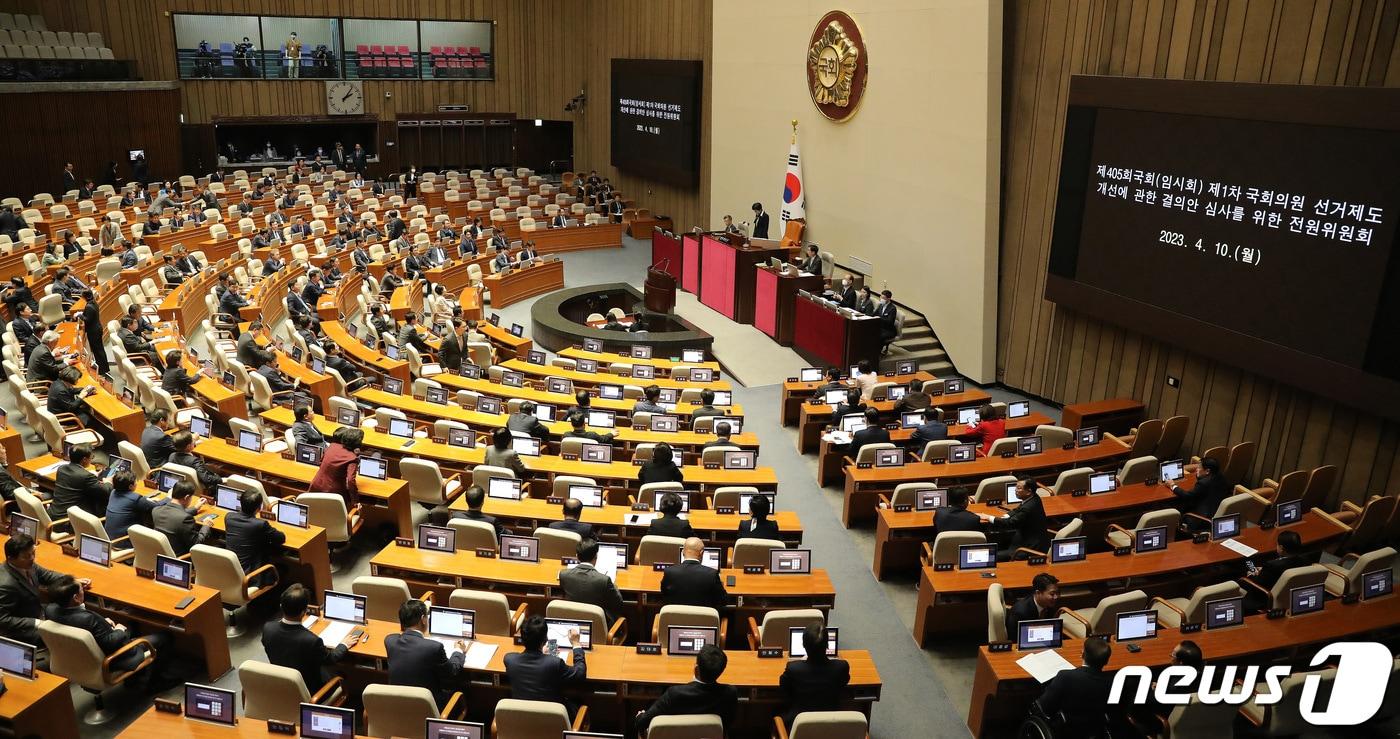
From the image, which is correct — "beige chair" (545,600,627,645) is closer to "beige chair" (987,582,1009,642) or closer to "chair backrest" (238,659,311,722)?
"chair backrest" (238,659,311,722)

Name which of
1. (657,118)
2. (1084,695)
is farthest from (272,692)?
(657,118)

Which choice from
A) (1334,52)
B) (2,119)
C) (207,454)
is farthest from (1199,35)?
(2,119)

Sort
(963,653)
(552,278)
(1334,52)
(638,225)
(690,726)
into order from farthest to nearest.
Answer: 1. (638,225)
2. (552,278)
3. (1334,52)
4. (963,653)
5. (690,726)

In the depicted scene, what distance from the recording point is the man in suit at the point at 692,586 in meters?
6.59

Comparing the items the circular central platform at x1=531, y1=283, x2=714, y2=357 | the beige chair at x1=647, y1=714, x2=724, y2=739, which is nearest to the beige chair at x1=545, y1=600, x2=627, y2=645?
the beige chair at x1=647, y1=714, x2=724, y2=739

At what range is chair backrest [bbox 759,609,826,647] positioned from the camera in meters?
6.21

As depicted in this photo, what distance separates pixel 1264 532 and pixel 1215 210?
3.91 metres

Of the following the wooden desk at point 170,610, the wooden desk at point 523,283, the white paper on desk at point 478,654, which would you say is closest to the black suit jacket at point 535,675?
the white paper on desk at point 478,654

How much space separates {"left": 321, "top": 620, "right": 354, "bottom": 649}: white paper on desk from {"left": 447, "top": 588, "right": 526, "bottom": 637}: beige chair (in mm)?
665

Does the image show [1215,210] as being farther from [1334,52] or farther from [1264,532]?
[1264,532]

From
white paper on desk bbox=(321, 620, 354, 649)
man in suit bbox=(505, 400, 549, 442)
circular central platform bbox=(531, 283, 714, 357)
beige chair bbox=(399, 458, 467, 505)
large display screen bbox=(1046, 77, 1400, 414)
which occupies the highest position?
large display screen bbox=(1046, 77, 1400, 414)

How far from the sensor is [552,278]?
19891 millimetres

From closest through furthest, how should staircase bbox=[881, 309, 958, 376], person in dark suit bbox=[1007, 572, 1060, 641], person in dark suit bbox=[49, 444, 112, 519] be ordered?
1. person in dark suit bbox=[1007, 572, 1060, 641]
2. person in dark suit bbox=[49, 444, 112, 519]
3. staircase bbox=[881, 309, 958, 376]

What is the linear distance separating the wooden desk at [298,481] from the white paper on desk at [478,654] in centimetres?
273
